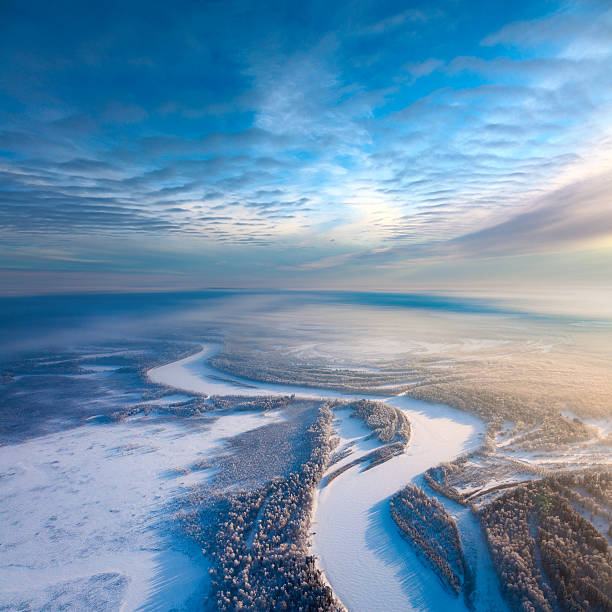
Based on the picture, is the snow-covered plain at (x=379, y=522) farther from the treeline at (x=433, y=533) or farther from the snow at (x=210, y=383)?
the snow at (x=210, y=383)

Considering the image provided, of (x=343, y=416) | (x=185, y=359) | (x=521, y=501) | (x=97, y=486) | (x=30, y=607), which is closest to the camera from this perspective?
(x=30, y=607)

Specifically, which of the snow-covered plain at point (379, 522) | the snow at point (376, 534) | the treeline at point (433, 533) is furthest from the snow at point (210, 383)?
the treeline at point (433, 533)

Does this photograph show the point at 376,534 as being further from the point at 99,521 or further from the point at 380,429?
the point at 99,521

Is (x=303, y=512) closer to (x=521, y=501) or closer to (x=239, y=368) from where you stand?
(x=521, y=501)

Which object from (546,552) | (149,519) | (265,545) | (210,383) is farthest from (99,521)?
(210,383)

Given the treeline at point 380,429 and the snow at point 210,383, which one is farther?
the snow at point 210,383

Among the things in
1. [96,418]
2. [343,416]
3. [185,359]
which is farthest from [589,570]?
[185,359]
